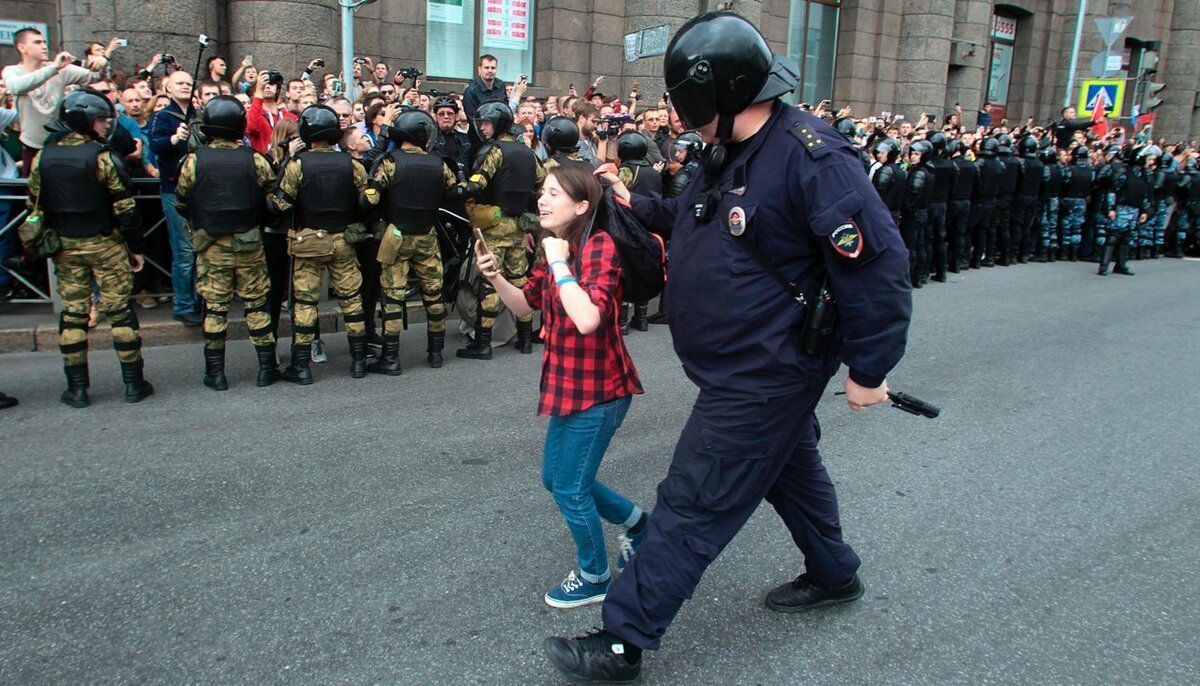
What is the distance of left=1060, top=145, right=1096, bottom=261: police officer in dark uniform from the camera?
14156mm

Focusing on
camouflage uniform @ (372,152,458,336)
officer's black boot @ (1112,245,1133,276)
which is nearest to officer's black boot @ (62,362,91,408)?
camouflage uniform @ (372,152,458,336)

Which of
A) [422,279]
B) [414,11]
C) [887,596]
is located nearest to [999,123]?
[414,11]

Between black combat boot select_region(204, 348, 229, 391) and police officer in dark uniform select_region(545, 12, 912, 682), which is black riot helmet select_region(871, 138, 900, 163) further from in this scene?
police officer in dark uniform select_region(545, 12, 912, 682)

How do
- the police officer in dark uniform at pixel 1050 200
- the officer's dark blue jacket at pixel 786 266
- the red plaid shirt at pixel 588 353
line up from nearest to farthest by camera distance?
the officer's dark blue jacket at pixel 786 266 → the red plaid shirt at pixel 588 353 → the police officer in dark uniform at pixel 1050 200

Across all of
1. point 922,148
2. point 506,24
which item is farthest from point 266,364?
point 506,24

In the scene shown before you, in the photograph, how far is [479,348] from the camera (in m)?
7.36

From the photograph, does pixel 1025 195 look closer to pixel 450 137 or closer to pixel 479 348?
pixel 450 137

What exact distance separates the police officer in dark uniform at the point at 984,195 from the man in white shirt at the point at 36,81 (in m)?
11.0

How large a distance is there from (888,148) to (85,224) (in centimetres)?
813

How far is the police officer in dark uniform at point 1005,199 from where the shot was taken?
13.2 m

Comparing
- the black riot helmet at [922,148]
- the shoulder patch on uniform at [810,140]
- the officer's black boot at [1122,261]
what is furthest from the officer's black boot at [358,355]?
the officer's black boot at [1122,261]

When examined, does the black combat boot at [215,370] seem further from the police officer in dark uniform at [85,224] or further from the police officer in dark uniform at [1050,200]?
the police officer in dark uniform at [1050,200]

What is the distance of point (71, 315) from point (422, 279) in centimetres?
240

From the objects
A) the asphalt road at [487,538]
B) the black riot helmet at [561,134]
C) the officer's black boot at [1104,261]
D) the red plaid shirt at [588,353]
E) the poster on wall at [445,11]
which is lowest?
the asphalt road at [487,538]
